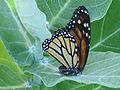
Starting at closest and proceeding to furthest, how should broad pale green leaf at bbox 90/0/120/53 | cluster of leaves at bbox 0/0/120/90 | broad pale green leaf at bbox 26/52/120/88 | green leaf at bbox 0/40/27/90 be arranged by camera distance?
broad pale green leaf at bbox 26/52/120/88 → cluster of leaves at bbox 0/0/120/90 → green leaf at bbox 0/40/27/90 → broad pale green leaf at bbox 90/0/120/53

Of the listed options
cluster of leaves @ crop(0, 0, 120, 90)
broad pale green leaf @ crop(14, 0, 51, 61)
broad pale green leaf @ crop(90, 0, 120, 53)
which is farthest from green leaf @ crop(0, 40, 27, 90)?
broad pale green leaf @ crop(90, 0, 120, 53)

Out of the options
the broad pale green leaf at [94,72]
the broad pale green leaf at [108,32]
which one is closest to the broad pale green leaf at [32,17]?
the broad pale green leaf at [94,72]

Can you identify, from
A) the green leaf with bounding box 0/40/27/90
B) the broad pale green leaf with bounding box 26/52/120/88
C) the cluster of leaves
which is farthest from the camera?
the green leaf with bounding box 0/40/27/90

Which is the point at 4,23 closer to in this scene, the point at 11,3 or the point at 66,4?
the point at 11,3

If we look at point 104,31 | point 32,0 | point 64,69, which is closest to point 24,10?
point 32,0

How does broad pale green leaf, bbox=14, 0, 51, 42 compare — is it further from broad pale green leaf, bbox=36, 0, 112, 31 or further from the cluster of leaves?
broad pale green leaf, bbox=36, 0, 112, 31

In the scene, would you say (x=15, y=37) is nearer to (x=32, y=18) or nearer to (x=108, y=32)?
(x=32, y=18)

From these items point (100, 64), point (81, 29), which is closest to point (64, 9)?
point (81, 29)
